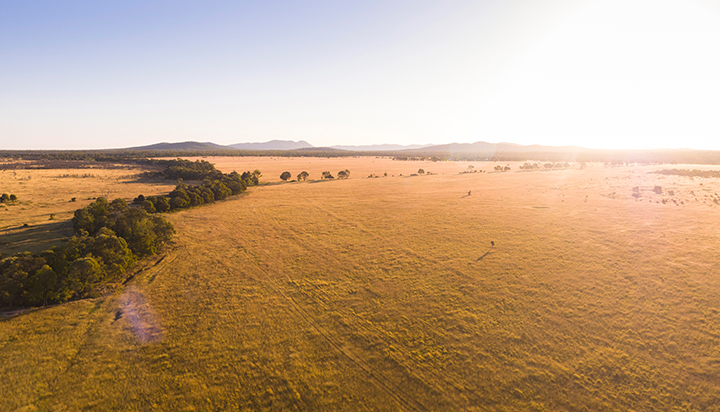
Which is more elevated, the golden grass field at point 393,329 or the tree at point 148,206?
the tree at point 148,206

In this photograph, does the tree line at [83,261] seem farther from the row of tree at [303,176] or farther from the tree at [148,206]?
the row of tree at [303,176]

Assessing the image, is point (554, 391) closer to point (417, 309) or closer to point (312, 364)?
point (417, 309)

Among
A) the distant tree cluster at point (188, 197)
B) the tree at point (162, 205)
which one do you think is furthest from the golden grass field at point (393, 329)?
the distant tree cluster at point (188, 197)

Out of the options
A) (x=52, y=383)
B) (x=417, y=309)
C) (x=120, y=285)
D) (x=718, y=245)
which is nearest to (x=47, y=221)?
(x=120, y=285)

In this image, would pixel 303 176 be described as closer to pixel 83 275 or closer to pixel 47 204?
pixel 47 204

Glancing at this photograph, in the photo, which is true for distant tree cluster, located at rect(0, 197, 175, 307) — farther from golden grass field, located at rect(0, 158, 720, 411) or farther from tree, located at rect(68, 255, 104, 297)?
golden grass field, located at rect(0, 158, 720, 411)
